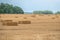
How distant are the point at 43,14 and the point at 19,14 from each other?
0.35 m

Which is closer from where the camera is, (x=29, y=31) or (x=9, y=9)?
(x=29, y=31)

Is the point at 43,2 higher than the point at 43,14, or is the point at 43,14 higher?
the point at 43,2

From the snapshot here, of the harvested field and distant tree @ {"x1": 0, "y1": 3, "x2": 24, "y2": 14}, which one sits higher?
distant tree @ {"x1": 0, "y1": 3, "x2": 24, "y2": 14}

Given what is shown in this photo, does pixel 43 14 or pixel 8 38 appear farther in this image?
pixel 43 14

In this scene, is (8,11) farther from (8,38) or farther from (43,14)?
(8,38)

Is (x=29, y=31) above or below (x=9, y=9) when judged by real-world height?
below

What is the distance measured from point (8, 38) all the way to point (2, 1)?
1.37 meters

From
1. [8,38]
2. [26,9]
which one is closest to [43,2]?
[26,9]

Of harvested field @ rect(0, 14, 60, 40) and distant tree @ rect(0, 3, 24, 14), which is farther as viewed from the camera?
distant tree @ rect(0, 3, 24, 14)

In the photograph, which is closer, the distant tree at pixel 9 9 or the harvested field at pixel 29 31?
the harvested field at pixel 29 31

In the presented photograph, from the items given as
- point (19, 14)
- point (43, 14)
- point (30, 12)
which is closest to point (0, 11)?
point (19, 14)

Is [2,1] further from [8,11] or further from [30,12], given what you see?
[30,12]

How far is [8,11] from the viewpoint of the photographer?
212cm

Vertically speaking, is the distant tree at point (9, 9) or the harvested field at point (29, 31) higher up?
the distant tree at point (9, 9)
